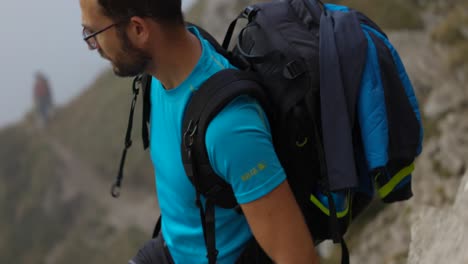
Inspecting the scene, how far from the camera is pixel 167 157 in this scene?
335 centimetres

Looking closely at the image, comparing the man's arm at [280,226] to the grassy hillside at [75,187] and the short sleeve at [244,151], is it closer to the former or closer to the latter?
the short sleeve at [244,151]

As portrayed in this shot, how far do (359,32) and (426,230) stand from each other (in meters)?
2.48

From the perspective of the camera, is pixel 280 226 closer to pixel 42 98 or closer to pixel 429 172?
pixel 429 172

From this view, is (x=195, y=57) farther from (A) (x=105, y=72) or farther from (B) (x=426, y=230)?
(A) (x=105, y=72)

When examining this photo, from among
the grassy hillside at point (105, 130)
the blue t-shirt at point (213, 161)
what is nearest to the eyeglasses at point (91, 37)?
the blue t-shirt at point (213, 161)

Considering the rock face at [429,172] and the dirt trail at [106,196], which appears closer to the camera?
the rock face at [429,172]

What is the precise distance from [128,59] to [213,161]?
817mm

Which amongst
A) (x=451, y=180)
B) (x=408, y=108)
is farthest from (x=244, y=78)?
(x=451, y=180)

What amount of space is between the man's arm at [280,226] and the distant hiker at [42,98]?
45.7m

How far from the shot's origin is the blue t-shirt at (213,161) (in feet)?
9.02

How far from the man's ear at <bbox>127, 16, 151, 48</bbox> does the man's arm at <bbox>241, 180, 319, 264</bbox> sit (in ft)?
3.72

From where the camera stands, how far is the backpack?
297 cm

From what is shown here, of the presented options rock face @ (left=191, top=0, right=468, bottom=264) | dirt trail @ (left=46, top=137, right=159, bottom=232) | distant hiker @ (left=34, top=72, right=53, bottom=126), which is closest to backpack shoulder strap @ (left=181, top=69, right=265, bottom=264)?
rock face @ (left=191, top=0, right=468, bottom=264)

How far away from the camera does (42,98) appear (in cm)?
4625
